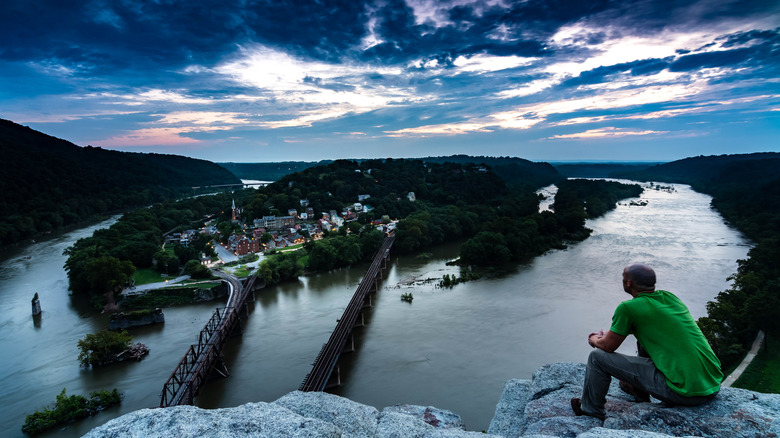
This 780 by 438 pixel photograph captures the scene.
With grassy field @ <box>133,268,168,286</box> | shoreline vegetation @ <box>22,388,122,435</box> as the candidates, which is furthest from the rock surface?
grassy field @ <box>133,268,168,286</box>

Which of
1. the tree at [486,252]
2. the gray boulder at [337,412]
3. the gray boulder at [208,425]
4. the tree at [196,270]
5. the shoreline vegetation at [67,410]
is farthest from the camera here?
the tree at [486,252]

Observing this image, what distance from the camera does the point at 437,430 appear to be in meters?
2.99

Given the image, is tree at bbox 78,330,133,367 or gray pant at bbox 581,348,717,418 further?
tree at bbox 78,330,133,367

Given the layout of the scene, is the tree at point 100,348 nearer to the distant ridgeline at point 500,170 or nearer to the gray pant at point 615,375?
the gray pant at point 615,375

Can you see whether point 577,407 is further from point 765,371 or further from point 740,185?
point 740,185

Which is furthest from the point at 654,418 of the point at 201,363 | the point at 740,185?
the point at 740,185

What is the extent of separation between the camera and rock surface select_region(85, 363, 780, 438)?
2463mm

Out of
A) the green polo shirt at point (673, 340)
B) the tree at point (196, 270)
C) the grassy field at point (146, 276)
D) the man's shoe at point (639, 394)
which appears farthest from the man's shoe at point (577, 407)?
the grassy field at point (146, 276)

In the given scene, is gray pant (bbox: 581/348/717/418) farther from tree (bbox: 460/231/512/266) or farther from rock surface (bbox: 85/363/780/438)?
tree (bbox: 460/231/512/266)

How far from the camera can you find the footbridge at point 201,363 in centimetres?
1185

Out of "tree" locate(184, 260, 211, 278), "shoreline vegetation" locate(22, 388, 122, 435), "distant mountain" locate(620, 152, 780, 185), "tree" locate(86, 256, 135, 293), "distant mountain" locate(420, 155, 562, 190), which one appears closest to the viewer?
"shoreline vegetation" locate(22, 388, 122, 435)

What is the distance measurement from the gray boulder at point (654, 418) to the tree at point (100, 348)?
1651cm

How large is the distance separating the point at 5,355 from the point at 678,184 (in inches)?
4494

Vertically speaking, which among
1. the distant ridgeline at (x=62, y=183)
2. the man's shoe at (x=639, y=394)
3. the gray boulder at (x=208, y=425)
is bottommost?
the man's shoe at (x=639, y=394)
